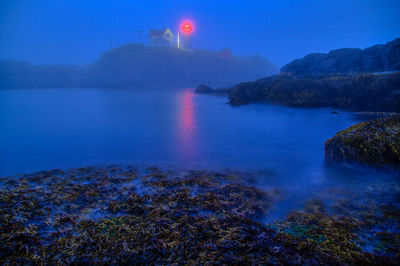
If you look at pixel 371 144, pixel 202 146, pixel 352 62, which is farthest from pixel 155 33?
pixel 371 144

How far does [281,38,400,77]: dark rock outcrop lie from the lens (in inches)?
507

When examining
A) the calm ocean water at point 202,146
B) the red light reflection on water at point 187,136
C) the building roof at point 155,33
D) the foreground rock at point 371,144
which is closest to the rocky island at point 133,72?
the building roof at point 155,33

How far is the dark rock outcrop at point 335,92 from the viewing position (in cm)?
880

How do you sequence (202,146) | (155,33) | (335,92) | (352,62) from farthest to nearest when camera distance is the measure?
(155,33), (352,62), (335,92), (202,146)

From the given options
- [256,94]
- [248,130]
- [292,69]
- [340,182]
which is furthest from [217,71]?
[340,182]

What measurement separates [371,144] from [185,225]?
343 centimetres

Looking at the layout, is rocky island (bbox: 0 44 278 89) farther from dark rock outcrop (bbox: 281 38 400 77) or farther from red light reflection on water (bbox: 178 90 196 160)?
red light reflection on water (bbox: 178 90 196 160)

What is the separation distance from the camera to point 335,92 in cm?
1061

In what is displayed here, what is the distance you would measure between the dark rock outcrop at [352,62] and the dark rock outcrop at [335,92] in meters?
3.97

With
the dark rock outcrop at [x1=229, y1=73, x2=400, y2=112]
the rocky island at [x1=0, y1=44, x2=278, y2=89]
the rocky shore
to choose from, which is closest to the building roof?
the rocky island at [x1=0, y1=44, x2=278, y2=89]

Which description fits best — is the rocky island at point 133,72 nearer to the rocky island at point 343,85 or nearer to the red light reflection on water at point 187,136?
the rocky island at point 343,85

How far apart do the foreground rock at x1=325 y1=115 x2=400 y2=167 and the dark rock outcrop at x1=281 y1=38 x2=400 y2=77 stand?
38.8ft

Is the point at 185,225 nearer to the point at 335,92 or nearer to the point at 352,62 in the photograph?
the point at 335,92

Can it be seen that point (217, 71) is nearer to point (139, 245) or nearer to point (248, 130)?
point (248, 130)
